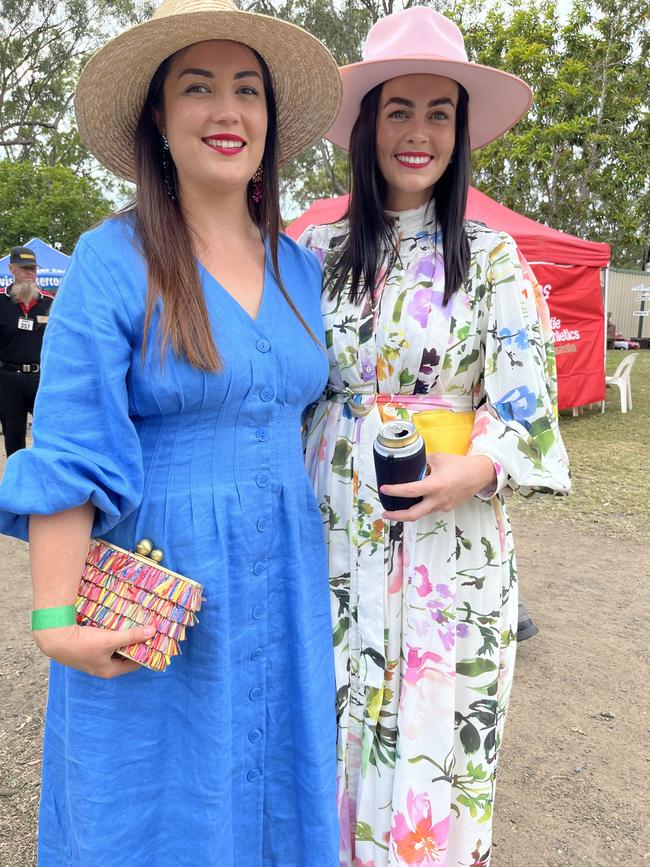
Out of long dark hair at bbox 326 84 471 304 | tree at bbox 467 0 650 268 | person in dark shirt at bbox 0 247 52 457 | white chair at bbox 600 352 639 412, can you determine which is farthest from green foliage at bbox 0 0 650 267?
long dark hair at bbox 326 84 471 304

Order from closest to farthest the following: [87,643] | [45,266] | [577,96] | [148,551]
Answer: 1. [87,643]
2. [148,551]
3. [45,266]
4. [577,96]

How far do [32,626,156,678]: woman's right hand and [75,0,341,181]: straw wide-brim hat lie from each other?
1.08m

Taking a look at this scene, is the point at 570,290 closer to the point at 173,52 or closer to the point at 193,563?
the point at 173,52

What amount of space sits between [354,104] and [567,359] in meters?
8.07

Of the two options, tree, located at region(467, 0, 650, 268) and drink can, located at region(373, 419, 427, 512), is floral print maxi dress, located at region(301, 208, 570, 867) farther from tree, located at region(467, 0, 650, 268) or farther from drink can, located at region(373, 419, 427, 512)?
tree, located at region(467, 0, 650, 268)

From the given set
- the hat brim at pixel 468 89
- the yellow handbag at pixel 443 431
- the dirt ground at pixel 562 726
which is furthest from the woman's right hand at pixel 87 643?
the hat brim at pixel 468 89

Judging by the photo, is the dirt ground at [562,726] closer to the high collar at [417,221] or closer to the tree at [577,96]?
the high collar at [417,221]

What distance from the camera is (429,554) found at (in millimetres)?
1578

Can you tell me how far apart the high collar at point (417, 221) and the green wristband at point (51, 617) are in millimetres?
1187

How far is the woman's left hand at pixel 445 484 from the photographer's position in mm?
1378

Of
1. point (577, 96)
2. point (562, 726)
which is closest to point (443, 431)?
point (562, 726)

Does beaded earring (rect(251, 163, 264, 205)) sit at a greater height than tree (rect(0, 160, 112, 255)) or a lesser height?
lesser

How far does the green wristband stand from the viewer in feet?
3.90

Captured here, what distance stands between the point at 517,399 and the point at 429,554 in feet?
1.35
